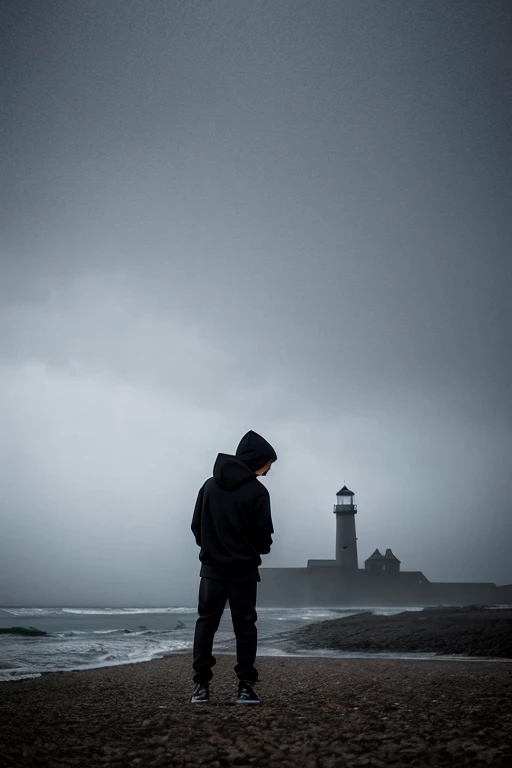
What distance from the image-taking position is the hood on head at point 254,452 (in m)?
4.60

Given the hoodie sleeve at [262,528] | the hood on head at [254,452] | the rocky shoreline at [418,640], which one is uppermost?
the hood on head at [254,452]

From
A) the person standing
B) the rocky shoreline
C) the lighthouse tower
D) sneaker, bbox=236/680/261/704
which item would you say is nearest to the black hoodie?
the person standing

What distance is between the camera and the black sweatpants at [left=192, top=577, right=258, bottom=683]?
13.3 ft

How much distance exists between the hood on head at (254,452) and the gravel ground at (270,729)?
1812 mm

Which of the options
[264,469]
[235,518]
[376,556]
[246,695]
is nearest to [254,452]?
[264,469]

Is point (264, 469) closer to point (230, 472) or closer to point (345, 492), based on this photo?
point (230, 472)

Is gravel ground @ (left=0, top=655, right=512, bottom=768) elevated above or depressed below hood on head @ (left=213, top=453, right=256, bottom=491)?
below

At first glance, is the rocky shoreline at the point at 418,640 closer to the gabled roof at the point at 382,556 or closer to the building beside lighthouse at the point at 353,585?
the building beside lighthouse at the point at 353,585

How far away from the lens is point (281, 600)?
68.2 metres

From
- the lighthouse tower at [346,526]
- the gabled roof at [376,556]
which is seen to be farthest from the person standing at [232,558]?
the gabled roof at [376,556]

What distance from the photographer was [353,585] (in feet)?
208

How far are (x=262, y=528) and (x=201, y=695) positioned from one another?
129 cm

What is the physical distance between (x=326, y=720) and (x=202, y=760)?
1.11 meters

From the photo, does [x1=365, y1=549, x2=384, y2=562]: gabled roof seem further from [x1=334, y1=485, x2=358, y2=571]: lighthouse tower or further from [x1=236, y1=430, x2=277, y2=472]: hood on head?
[x1=236, y1=430, x2=277, y2=472]: hood on head
